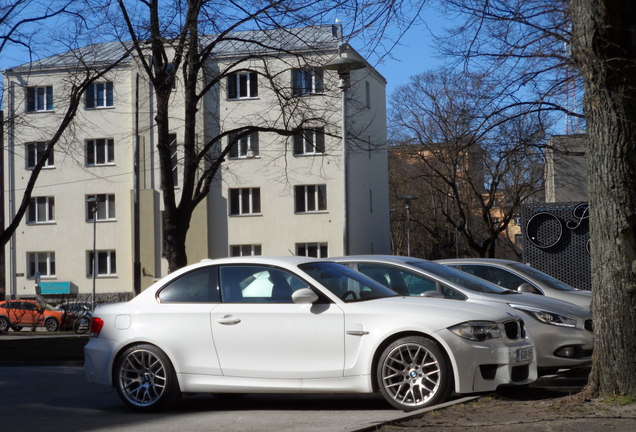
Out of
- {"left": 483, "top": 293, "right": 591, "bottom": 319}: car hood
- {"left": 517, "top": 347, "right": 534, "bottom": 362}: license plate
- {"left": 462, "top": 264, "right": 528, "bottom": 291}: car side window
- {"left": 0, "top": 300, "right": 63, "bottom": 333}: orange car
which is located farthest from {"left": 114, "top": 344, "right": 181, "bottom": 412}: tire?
{"left": 0, "top": 300, "right": 63, "bottom": 333}: orange car

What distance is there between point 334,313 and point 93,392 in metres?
4.32

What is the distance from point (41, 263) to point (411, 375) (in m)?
51.7

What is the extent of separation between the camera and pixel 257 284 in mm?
9625

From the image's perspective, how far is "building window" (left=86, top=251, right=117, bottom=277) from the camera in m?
55.8

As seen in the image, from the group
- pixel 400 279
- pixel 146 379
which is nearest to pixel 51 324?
pixel 400 279

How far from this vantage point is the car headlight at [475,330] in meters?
8.72

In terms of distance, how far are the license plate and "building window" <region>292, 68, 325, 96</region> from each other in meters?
12.8

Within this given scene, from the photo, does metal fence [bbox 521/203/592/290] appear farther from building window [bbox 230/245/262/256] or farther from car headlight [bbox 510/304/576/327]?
building window [bbox 230/245/262/256]

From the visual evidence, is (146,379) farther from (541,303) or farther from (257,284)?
(541,303)

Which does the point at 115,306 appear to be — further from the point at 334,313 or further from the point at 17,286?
the point at 17,286

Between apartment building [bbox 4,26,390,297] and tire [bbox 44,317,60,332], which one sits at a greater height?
apartment building [bbox 4,26,390,297]

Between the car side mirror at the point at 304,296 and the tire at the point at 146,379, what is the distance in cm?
153

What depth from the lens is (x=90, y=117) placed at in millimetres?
55906

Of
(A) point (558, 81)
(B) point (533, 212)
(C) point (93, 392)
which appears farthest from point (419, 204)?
(C) point (93, 392)
